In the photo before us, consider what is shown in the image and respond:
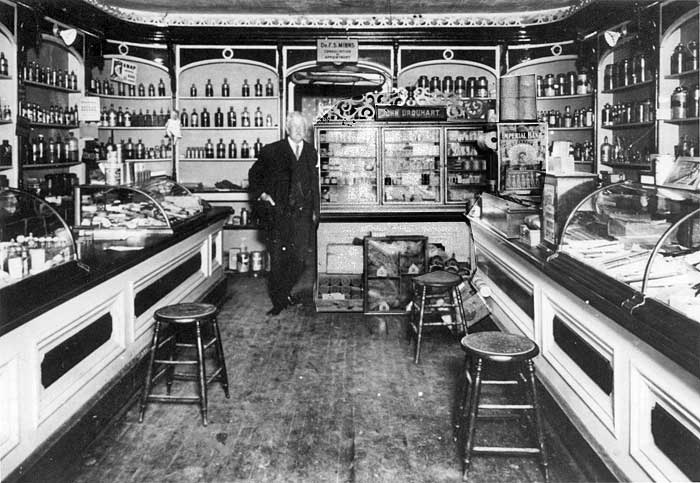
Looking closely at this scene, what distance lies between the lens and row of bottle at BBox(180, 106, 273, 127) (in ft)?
28.0

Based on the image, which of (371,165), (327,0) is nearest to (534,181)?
(371,165)

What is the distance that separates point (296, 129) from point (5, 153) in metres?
2.76

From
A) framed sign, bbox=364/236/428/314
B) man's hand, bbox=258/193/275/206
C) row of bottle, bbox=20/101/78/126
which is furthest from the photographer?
row of bottle, bbox=20/101/78/126

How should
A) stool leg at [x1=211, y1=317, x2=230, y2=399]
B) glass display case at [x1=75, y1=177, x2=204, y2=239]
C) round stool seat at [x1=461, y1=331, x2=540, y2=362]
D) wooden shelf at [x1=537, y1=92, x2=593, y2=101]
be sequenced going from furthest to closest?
1. wooden shelf at [x1=537, y1=92, x2=593, y2=101]
2. glass display case at [x1=75, y1=177, x2=204, y2=239]
3. stool leg at [x1=211, y1=317, x2=230, y2=399]
4. round stool seat at [x1=461, y1=331, x2=540, y2=362]

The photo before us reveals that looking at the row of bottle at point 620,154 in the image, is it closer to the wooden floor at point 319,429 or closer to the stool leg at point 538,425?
the wooden floor at point 319,429

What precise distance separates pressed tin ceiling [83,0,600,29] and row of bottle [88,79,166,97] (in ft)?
2.70

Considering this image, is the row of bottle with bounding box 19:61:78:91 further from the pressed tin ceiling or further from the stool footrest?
the stool footrest

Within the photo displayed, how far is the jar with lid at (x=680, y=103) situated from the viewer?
5898mm

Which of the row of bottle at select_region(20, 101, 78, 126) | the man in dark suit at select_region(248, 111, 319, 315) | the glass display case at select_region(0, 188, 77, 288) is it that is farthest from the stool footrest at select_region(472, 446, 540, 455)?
the row of bottle at select_region(20, 101, 78, 126)

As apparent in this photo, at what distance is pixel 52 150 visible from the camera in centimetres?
684

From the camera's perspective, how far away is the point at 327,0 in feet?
24.7

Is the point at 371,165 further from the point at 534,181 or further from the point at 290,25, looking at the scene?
the point at 290,25

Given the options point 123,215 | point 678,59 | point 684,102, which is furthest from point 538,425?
point 678,59

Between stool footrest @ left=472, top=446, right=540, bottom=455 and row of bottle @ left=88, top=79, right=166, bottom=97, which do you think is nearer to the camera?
stool footrest @ left=472, top=446, right=540, bottom=455
